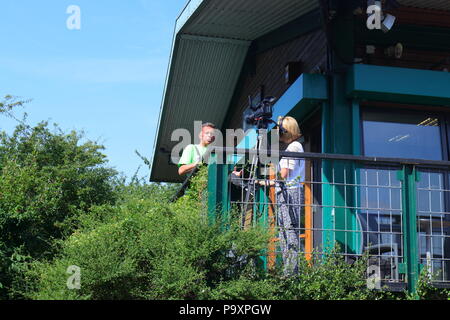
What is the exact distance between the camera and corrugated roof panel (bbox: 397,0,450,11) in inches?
312

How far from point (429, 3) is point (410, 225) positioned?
3.67 meters

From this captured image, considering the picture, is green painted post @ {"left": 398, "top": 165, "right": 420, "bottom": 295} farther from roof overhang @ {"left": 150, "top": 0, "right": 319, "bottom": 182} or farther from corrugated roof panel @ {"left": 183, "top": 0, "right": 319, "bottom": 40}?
corrugated roof panel @ {"left": 183, "top": 0, "right": 319, "bottom": 40}

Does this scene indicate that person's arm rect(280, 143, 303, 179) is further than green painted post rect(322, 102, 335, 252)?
No

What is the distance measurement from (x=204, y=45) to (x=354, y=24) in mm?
4130

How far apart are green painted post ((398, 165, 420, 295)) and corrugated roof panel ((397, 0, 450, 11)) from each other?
10.4 ft

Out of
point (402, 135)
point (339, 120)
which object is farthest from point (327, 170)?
point (402, 135)

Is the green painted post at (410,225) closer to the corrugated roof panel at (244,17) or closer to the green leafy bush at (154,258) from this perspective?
the green leafy bush at (154,258)

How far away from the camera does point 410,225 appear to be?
17.9 ft

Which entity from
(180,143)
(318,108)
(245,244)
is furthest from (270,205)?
(180,143)

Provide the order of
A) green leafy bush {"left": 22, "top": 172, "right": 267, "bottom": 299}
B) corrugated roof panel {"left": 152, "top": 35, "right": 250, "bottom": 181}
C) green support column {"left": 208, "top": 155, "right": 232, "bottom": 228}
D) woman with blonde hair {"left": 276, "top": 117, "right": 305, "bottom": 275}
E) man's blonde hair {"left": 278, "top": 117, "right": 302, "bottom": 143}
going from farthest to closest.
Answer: corrugated roof panel {"left": 152, "top": 35, "right": 250, "bottom": 181} < man's blonde hair {"left": 278, "top": 117, "right": 302, "bottom": 143} < green support column {"left": 208, "top": 155, "right": 232, "bottom": 228} < woman with blonde hair {"left": 276, "top": 117, "right": 305, "bottom": 275} < green leafy bush {"left": 22, "top": 172, "right": 267, "bottom": 299}

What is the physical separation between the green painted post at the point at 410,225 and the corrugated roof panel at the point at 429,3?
3.18 m

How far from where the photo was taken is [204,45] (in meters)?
11.4

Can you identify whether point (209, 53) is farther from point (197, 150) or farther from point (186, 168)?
point (186, 168)

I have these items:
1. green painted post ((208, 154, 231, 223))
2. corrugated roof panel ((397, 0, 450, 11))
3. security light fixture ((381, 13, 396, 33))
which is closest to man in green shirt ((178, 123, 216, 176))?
green painted post ((208, 154, 231, 223))
